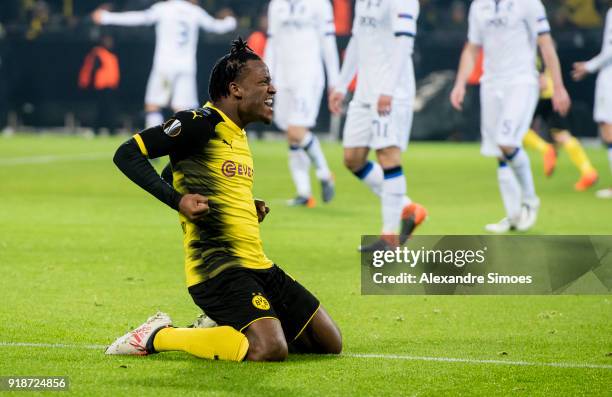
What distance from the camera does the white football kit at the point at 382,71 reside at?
11.8 metres

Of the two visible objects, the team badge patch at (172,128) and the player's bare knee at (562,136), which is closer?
the team badge patch at (172,128)

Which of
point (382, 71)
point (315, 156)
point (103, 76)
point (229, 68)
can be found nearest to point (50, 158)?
point (103, 76)

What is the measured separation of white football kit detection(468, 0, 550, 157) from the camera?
44.4 feet

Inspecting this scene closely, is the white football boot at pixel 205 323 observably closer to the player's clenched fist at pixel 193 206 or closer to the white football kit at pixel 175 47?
the player's clenched fist at pixel 193 206

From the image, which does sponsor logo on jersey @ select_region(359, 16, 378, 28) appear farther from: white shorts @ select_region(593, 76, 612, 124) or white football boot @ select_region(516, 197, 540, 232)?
white shorts @ select_region(593, 76, 612, 124)

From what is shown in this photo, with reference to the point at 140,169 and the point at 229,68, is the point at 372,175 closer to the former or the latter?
the point at 229,68

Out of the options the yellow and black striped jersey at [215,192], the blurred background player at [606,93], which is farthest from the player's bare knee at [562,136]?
the yellow and black striped jersey at [215,192]

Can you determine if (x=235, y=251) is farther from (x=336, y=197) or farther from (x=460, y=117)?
(x=460, y=117)

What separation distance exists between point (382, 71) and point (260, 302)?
5.34 meters

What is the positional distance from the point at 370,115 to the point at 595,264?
231cm

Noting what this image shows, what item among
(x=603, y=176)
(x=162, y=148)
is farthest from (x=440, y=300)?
(x=603, y=176)

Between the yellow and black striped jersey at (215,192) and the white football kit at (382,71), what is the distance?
483cm

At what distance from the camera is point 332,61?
1596 centimetres

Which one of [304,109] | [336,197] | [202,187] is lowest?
[336,197]
